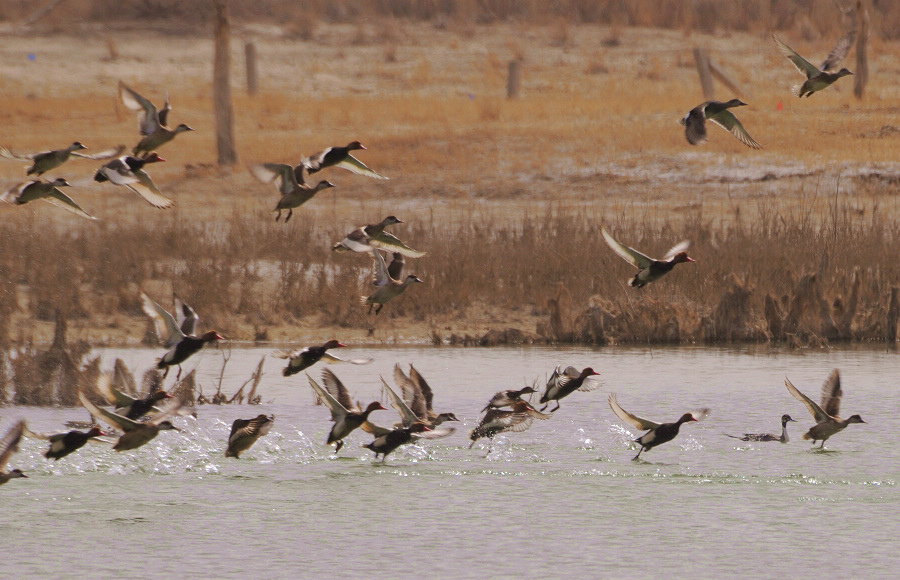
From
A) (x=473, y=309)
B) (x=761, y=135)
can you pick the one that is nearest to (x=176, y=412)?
(x=473, y=309)

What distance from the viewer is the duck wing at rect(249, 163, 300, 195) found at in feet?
31.3

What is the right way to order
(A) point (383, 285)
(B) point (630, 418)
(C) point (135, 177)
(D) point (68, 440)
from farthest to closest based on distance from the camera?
(A) point (383, 285)
(B) point (630, 418)
(C) point (135, 177)
(D) point (68, 440)

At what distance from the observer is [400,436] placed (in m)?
9.98

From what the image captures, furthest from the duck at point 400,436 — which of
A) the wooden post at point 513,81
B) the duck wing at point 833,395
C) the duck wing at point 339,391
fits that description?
the wooden post at point 513,81

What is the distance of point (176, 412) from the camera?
8.77 metres

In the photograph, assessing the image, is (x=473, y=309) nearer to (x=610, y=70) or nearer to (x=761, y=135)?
(x=761, y=135)

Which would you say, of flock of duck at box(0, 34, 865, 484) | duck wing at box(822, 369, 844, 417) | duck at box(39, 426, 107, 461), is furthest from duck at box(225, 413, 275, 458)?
duck wing at box(822, 369, 844, 417)

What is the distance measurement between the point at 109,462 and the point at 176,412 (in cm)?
172

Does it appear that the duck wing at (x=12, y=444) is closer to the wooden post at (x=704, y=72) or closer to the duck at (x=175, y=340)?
the duck at (x=175, y=340)

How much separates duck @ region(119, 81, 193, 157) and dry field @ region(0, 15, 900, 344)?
3881 millimetres

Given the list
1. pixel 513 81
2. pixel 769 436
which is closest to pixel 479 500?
pixel 769 436

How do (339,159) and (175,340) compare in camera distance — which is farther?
(339,159)

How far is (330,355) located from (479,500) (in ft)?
4.61

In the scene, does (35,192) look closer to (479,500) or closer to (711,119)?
(479,500)
